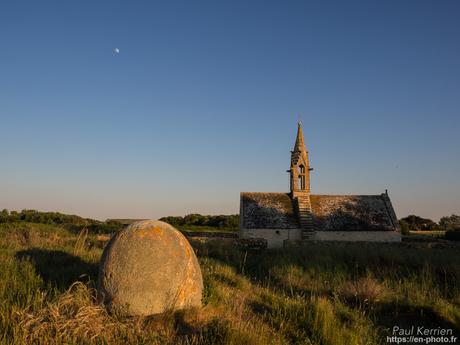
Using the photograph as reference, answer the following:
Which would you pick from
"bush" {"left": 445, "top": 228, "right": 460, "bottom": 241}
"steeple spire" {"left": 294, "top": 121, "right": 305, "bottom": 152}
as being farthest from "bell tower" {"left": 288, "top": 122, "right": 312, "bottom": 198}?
"bush" {"left": 445, "top": 228, "right": 460, "bottom": 241}

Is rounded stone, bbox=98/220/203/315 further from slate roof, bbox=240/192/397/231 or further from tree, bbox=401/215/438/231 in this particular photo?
tree, bbox=401/215/438/231

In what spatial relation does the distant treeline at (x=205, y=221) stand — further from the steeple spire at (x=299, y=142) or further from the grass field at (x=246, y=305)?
the grass field at (x=246, y=305)

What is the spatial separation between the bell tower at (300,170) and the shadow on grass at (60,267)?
25.2m

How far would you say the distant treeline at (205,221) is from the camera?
4565 centimetres

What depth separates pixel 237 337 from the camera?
4.38 metres

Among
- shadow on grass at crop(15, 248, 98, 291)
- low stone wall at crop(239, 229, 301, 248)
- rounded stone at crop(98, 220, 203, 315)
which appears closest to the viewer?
rounded stone at crop(98, 220, 203, 315)

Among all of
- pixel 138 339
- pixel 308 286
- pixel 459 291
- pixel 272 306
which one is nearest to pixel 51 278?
pixel 138 339

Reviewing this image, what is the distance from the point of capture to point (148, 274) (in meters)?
5.54

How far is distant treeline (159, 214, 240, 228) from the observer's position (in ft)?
150

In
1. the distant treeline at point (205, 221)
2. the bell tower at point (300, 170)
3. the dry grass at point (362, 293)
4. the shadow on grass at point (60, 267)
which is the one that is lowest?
the dry grass at point (362, 293)

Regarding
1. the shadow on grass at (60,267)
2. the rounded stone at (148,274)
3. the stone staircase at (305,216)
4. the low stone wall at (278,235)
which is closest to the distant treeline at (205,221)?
the stone staircase at (305,216)

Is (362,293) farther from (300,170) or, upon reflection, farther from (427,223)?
(427,223)

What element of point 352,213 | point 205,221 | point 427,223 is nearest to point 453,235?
point 352,213

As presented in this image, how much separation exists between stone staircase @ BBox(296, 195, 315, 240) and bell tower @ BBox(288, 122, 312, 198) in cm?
71
